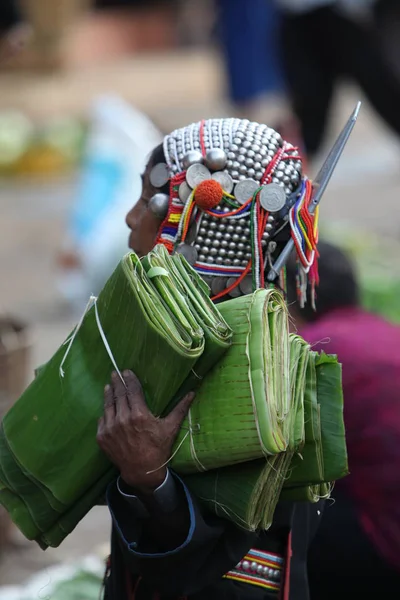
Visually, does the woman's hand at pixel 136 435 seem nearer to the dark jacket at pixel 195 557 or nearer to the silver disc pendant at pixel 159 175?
the dark jacket at pixel 195 557

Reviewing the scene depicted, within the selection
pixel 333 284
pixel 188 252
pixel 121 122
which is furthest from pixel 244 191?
pixel 121 122

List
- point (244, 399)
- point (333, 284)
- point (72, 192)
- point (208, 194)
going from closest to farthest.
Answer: point (244, 399), point (208, 194), point (333, 284), point (72, 192)

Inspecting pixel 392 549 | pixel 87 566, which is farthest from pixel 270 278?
pixel 87 566

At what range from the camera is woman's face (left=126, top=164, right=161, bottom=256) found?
6.16 ft

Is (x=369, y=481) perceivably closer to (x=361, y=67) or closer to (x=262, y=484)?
(x=262, y=484)

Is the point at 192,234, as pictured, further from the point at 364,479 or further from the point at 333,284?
the point at 333,284

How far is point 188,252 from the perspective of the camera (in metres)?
1.81

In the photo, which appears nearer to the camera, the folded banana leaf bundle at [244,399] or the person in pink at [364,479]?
the folded banana leaf bundle at [244,399]

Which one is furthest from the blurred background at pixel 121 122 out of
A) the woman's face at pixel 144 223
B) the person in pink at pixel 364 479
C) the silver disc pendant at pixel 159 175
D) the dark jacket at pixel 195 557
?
the silver disc pendant at pixel 159 175

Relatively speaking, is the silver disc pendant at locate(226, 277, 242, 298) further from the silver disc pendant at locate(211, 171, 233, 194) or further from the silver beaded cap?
the silver disc pendant at locate(211, 171, 233, 194)

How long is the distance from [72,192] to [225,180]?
6452 mm

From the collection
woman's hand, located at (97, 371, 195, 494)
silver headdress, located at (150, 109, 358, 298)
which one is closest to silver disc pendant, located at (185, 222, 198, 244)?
silver headdress, located at (150, 109, 358, 298)

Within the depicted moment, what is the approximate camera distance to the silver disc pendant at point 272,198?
177 centimetres

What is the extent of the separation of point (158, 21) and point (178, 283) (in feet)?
37.5
